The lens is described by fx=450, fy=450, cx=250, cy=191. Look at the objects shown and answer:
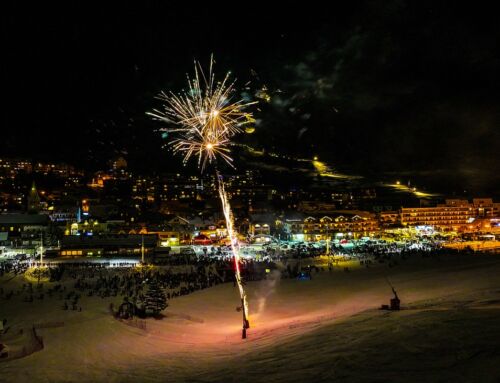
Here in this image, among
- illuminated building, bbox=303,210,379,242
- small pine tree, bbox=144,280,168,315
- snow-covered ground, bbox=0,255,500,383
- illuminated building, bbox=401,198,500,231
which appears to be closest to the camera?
snow-covered ground, bbox=0,255,500,383

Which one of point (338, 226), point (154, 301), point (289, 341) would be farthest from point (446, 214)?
point (289, 341)

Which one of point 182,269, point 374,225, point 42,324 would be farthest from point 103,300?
point 374,225

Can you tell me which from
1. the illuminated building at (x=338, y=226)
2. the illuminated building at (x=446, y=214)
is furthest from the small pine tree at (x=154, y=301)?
the illuminated building at (x=446, y=214)

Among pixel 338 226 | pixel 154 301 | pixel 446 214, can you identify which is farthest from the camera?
pixel 446 214

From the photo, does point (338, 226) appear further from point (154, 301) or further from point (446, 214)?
point (154, 301)

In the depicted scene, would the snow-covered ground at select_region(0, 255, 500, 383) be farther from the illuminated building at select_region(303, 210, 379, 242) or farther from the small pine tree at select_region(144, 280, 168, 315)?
the illuminated building at select_region(303, 210, 379, 242)

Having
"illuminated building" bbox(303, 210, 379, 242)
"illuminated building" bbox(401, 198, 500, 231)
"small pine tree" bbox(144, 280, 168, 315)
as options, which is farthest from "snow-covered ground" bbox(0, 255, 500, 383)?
"illuminated building" bbox(401, 198, 500, 231)

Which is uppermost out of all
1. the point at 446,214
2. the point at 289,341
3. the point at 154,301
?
the point at 446,214

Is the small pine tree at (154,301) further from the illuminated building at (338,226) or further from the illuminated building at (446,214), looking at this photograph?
the illuminated building at (446,214)

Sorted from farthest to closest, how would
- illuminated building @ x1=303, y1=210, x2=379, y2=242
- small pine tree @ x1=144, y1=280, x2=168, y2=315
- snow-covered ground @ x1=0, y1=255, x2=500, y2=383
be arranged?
illuminated building @ x1=303, y1=210, x2=379, y2=242, small pine tree @ x1=144, y1=280, x2=168, y2=315, snow-covered ground @ x1=0, y1=255, x2=500, y2=383
